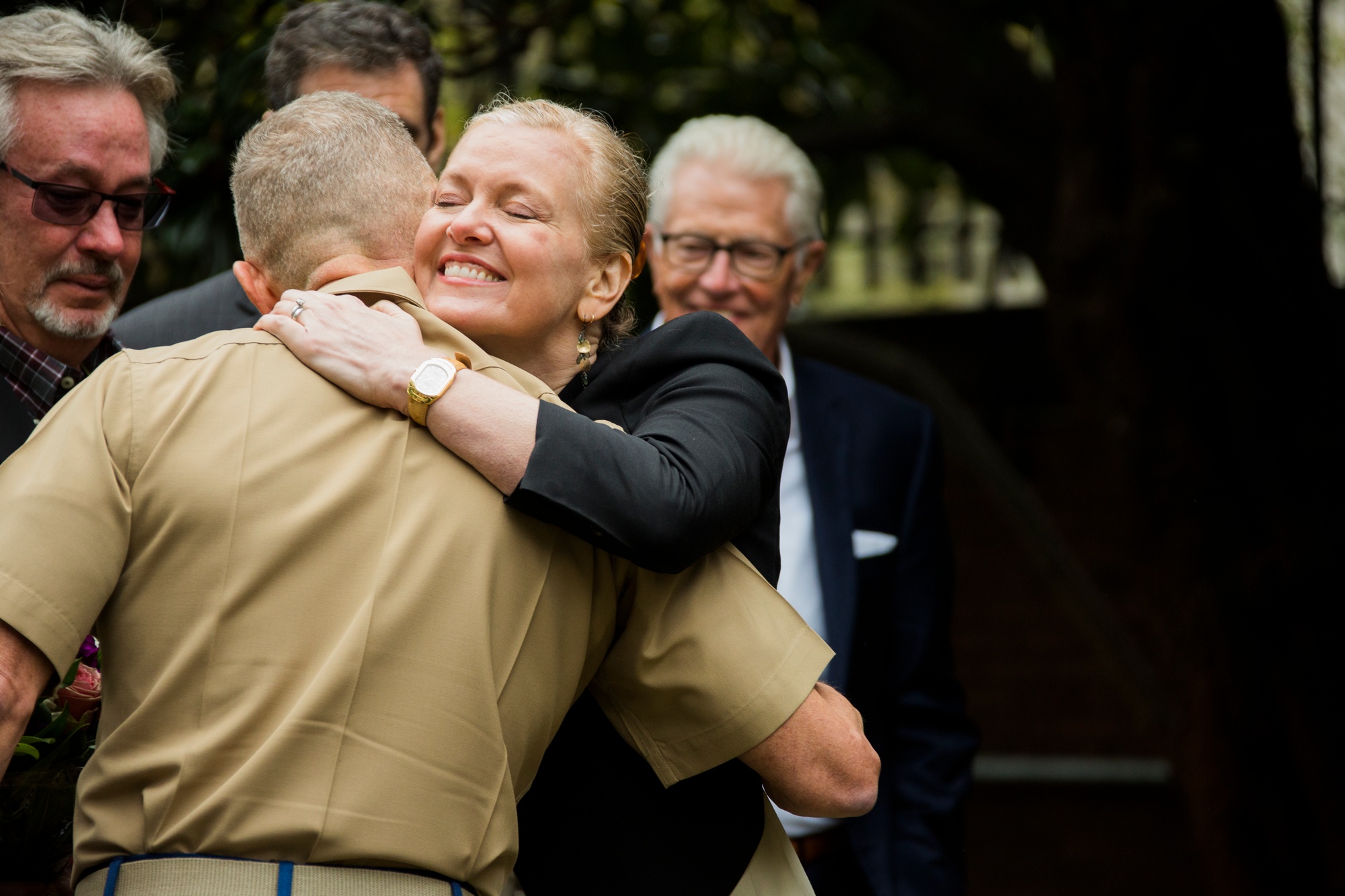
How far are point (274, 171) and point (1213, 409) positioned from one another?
10.4 feet

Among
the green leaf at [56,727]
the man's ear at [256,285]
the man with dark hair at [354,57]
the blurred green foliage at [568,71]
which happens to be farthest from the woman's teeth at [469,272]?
the blurred green foliage at [568,71]

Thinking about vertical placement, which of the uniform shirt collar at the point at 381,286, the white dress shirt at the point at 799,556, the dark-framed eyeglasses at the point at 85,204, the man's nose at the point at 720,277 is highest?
the dark-framed eyeglasses at the point at 85,204

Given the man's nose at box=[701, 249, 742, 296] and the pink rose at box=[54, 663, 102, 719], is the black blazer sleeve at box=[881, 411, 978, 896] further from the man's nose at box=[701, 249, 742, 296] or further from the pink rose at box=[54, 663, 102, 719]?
the pink rose at box=[54, 663, 102, 719]

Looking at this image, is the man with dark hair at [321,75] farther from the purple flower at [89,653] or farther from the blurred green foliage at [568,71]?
the purple flower at [89,653]

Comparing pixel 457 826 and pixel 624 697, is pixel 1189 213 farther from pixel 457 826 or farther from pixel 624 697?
pixel 457 826

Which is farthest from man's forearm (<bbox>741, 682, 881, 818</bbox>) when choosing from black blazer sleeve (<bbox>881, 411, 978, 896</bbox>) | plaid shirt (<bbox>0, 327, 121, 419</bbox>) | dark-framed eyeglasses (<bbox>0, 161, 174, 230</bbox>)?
dark-framed eyeglasses (<bbox>0, 161, 174, 230</bbox>)

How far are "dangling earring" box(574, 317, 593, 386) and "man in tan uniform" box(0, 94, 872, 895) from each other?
468 millimetres

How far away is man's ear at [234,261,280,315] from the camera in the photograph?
1662 mm

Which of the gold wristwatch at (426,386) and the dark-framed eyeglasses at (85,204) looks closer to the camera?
the gold wristwatch at (426,386)

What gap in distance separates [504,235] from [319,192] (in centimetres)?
28

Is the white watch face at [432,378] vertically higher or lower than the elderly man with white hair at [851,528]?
higher

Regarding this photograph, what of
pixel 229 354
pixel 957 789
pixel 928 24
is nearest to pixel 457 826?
pixel 229 354

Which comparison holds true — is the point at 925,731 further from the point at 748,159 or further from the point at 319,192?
the point at 319,192

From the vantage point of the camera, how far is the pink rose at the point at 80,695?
5.78 ft
